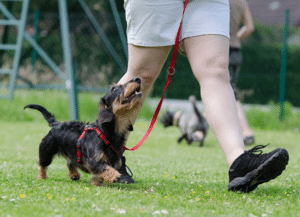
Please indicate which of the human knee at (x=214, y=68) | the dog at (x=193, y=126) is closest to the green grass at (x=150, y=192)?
the human knee at (x=214, y=68)

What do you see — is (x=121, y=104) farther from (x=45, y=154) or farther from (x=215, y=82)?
(x=45, y=154)

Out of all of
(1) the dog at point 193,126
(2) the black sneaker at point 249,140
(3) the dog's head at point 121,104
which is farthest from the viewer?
(1) the dog at point 193,126

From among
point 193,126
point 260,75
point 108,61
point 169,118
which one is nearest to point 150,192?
point 193,126

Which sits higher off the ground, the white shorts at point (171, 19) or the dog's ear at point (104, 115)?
the white shorts at point (171, 19)

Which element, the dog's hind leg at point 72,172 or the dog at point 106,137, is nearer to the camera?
the dog at point 106,137

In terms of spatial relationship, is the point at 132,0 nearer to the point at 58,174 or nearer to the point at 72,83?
the point at 58,174

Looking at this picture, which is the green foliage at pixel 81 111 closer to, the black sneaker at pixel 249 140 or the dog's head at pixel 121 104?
the black sneaker at pixel 249 140

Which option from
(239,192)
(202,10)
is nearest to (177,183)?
(239,192)

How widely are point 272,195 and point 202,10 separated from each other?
1453 mm

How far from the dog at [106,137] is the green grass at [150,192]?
0.15 meters

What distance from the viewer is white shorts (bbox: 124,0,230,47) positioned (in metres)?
3.09

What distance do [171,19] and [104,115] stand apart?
0.90 m

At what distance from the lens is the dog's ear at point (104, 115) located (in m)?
3.23

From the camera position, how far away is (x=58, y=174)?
3904mm
